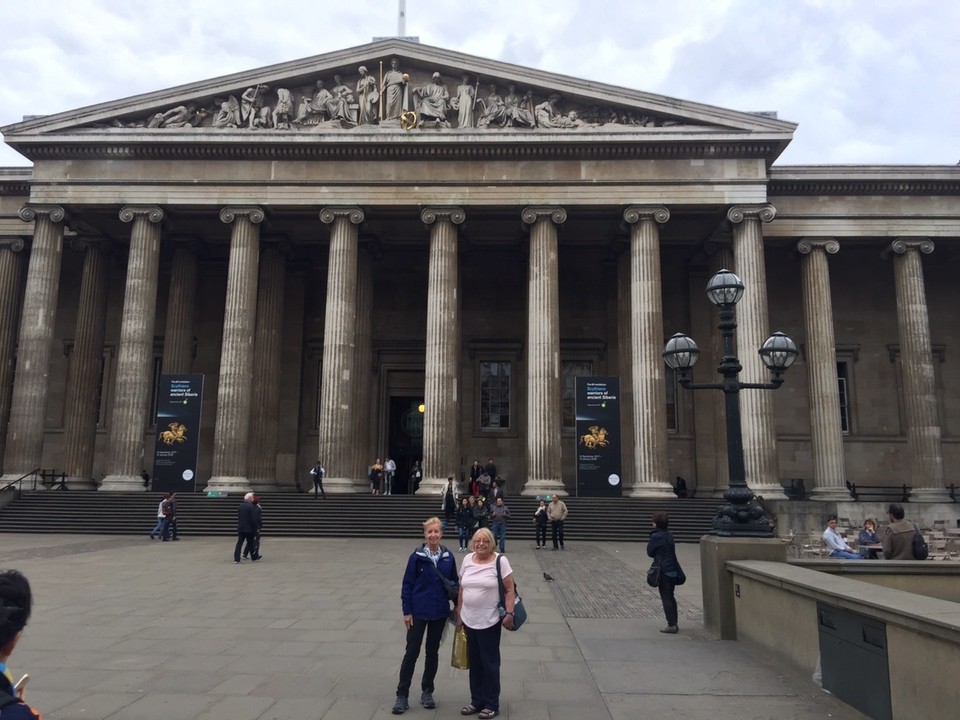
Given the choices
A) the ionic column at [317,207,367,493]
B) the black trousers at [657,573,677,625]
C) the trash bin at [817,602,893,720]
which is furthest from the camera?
the ionic column at [317,207,367,493]

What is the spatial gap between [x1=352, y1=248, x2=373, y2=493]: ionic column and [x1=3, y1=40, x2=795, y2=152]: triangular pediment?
577 cm

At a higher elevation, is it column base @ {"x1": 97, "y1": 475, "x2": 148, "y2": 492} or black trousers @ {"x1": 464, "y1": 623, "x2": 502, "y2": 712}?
column base @ {"x1": 97, "y1": 475, "x2": 148, "y2": 492}

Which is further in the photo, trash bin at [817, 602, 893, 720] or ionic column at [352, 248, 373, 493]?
ionic column at [352, 248, 373, 493]

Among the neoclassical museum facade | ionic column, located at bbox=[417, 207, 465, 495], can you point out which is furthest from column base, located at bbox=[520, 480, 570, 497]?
ionic column, located at bbox=[417, 207, 465, 495]

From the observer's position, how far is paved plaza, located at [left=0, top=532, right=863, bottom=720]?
6.12 meters

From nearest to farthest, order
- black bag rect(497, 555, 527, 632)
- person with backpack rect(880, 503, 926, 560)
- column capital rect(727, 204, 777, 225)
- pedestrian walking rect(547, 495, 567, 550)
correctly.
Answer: black bag rect(497, 555, 527, 632), person with backpack rect(880, 503, 926, 560), pedestrian walking rect(547, 495, 567, 550), column capital rect(727, 204, 777, 225)

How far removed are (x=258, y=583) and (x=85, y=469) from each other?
1934 cm

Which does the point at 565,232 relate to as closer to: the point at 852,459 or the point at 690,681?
the point at 852,459

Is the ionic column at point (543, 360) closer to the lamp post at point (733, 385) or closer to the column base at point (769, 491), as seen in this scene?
the column base at point (769, 491)

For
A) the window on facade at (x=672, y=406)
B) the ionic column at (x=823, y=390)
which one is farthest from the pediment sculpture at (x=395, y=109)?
the window on facade at (x=672, y=406)

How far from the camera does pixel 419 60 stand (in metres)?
27.5

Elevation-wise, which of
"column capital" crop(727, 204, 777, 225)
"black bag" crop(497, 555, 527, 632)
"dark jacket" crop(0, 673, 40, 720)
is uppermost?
"column capital" crop(727, 204, 777, 225)

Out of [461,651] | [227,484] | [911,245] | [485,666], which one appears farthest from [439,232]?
[485,666]

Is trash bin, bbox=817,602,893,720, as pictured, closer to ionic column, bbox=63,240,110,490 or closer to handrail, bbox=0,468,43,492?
handrail, bbox=0,468,43,492
